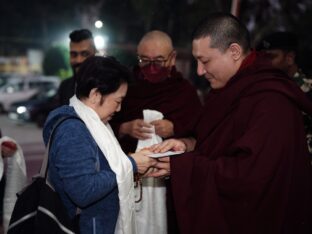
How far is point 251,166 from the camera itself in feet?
6.35

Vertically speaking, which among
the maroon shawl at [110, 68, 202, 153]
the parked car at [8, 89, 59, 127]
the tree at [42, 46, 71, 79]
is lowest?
the parked car at [8, 89, 59, 127]

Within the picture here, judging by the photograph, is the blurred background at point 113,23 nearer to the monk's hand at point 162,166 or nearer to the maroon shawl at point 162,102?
the maroon shawl at point 162,102

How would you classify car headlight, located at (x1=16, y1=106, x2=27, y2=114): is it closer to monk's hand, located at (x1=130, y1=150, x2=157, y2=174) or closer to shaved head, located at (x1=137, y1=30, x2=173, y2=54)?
shaved head, located at (x1=137, y1=30, x2=173, y2=54)

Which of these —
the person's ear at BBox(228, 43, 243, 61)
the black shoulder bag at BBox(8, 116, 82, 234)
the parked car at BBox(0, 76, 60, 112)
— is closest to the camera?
the black shoulder bag at BBox(8, 116, 82, 234)

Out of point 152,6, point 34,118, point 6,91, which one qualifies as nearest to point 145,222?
point 152,6

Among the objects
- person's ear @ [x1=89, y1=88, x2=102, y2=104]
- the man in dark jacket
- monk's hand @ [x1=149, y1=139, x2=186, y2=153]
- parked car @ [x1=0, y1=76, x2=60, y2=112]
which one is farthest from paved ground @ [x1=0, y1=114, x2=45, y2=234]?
person's ear @ [x1=89, y1=88, x2=102, y2=104]

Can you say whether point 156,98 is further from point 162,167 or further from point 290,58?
point 290,58

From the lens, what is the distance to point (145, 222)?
9.00ft

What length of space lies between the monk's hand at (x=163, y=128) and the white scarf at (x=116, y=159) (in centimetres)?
77

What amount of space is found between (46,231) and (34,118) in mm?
11575

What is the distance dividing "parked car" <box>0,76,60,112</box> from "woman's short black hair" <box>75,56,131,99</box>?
571 inches

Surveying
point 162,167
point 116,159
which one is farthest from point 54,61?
point 116,159

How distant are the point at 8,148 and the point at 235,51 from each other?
1.51 meters

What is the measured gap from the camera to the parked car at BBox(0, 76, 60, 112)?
16.6 meters
